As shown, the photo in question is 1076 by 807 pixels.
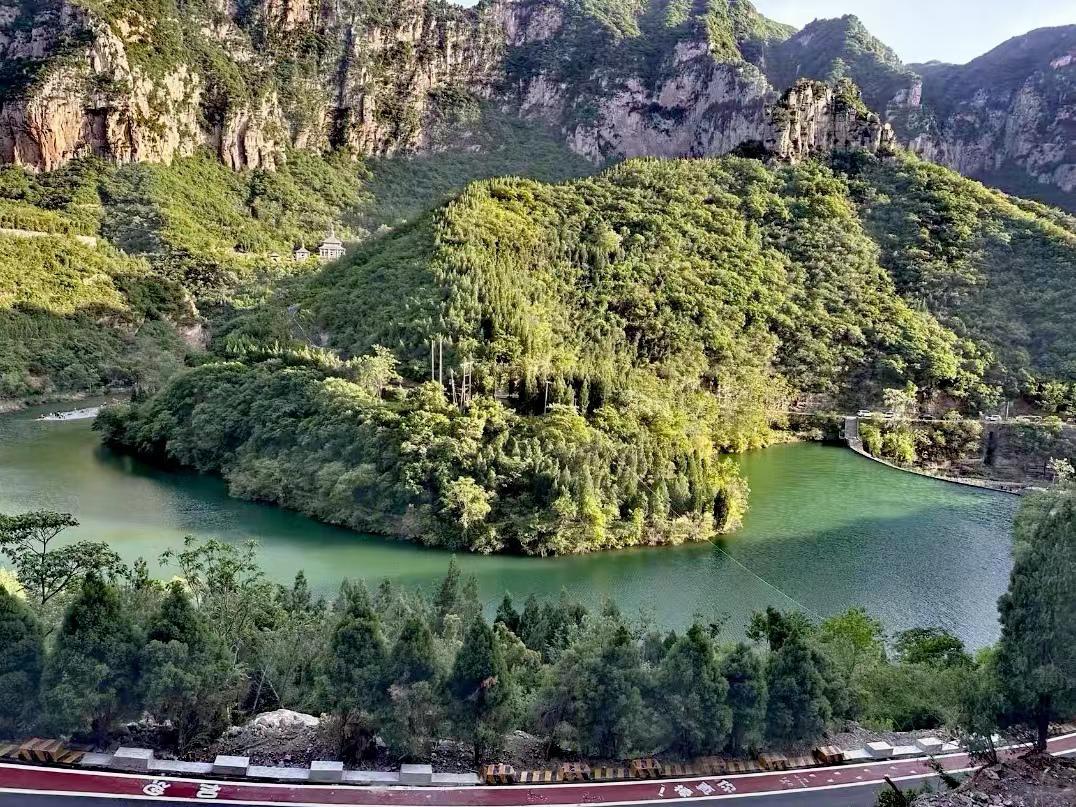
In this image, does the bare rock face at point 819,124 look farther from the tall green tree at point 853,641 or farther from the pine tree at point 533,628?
the pine tree at point 533,628

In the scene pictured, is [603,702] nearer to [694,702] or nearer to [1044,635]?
[694,702]

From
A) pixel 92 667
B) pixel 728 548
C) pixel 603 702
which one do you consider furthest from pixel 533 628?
pixel 728 548

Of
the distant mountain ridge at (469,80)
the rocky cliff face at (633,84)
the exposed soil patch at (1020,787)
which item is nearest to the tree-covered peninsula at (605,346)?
the exposed soil patch at (1020,787)

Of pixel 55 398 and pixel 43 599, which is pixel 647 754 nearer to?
pixel 43 599

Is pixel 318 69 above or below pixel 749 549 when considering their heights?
above

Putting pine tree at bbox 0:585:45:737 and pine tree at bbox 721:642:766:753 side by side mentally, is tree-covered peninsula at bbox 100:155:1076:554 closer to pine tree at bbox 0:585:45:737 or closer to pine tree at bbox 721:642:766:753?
pine tree at bbox 721:642:766:753

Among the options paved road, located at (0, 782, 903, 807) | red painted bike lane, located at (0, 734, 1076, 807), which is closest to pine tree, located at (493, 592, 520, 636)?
red painted bike lane, located at (0, 734, 1076, 807)

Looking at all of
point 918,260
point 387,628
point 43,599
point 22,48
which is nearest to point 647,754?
point 387,628
